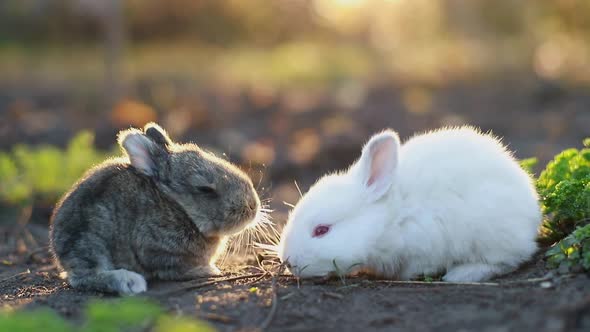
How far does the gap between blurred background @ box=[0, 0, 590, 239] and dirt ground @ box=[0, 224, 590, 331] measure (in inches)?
63.6

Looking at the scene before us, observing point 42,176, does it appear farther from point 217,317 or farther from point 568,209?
point 568,209

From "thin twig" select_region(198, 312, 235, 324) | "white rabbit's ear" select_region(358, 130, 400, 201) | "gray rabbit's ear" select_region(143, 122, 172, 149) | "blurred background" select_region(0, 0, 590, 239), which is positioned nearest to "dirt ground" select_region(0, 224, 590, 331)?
"thin twig" select_region(198, 312, 235, 324)

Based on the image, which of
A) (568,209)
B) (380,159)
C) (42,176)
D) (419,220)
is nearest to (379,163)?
(380,159)

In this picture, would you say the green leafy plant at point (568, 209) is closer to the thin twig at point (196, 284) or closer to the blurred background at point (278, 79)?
the thin twig at point (196, 284)

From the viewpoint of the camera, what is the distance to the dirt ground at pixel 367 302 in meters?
3.97

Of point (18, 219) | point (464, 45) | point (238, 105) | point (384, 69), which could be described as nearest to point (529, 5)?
point (464, 45)

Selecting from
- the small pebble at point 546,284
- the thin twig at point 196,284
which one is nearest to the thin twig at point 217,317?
the thin twig at point 196,284

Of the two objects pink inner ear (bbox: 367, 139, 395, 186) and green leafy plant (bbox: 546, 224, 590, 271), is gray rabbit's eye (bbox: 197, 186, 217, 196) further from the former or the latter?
green leafy plant (bbox: 546, 224, 590, 271)

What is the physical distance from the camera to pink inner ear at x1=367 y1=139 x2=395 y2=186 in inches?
195

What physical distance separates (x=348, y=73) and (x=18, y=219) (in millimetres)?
10500

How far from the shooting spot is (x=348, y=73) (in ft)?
56.4

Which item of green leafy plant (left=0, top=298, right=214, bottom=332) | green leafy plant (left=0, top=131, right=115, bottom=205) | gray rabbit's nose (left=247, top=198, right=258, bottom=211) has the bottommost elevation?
green leafy plant (left=0, top=298, right=214, bottom=332)

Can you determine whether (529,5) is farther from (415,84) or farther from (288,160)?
(288,160)

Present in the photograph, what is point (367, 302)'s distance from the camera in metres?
4.50
